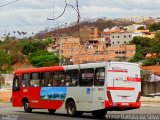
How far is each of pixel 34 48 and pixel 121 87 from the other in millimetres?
125100

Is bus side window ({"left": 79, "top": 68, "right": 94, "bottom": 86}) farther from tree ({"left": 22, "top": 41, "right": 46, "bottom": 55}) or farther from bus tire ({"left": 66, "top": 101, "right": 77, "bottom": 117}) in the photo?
tree ({"left": 22, "top": 41, "right": 46, "bottom": 55})

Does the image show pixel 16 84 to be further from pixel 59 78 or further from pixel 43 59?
pixel 43 59

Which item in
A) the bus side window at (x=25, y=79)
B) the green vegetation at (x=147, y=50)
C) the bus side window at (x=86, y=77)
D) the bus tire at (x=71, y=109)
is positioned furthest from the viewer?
the green vegetation at (x=147, y=50)

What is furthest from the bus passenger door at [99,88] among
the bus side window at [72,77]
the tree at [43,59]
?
the tree at [43,59]

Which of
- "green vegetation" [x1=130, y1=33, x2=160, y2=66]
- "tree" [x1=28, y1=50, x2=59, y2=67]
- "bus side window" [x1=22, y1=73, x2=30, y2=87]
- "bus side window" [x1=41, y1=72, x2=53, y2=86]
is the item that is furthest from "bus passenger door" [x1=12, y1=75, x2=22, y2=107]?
"tree" [x1=28, y1=50, x2=59, y2=67]

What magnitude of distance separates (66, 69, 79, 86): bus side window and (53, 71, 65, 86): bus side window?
385 mm

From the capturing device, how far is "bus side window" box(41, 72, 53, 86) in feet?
83.4

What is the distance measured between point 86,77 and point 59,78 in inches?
102

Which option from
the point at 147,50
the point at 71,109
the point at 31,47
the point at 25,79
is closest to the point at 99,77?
the point at 71,109

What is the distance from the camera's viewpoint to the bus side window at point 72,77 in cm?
2331

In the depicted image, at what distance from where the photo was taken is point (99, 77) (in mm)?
21688

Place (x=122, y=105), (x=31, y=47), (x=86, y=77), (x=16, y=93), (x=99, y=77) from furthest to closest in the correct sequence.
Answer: (x=31, y=47), (x=16, y=93), (x=86, y=77), (x=99, y=77), (x=122, y=105)

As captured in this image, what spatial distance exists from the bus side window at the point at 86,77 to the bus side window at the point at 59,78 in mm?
1622

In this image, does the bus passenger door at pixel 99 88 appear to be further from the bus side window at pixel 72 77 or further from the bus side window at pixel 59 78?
the bus side window at pixel 59 78
